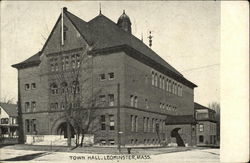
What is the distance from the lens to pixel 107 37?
1105 cm

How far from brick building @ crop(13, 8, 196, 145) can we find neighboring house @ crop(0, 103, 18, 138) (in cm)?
48

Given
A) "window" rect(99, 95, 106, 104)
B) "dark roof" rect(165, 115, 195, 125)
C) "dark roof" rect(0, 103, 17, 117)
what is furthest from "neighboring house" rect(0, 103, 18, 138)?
A: "dark roof" rect(165, 115, 195, 125)

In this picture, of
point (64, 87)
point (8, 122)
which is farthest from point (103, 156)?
point (64, 87)

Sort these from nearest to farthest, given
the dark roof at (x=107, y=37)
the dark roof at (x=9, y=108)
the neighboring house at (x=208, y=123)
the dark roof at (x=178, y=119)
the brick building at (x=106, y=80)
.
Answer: the neighboring house at (x=208, y=123) < the dark roof at (x=107, y=37) < the dark roof at (x=9, y=108) < the brick building at (x=106, y=80) < the dark roof at (x=178, y=119)

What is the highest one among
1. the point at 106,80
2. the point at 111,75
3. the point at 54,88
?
the point at 111,75

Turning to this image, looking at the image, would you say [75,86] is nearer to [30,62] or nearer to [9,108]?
[30,62]

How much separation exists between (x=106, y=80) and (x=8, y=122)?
2.90 meters

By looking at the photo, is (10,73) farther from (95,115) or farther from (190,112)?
(190,112)

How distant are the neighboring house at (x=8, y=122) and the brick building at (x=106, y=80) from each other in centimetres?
48

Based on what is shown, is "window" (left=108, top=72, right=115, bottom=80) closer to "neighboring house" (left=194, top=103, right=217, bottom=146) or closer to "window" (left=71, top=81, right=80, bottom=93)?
"window" (left=71, top=81, right=80, bottom=93)

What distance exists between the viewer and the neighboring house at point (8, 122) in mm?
9828

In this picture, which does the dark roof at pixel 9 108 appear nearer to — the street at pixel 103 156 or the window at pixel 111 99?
the street at pixel 103 156

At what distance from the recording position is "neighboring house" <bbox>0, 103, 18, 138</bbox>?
983cm

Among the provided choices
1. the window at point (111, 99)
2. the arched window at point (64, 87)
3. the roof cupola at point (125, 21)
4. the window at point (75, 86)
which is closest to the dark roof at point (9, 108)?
the arched window at point (64, 87)
